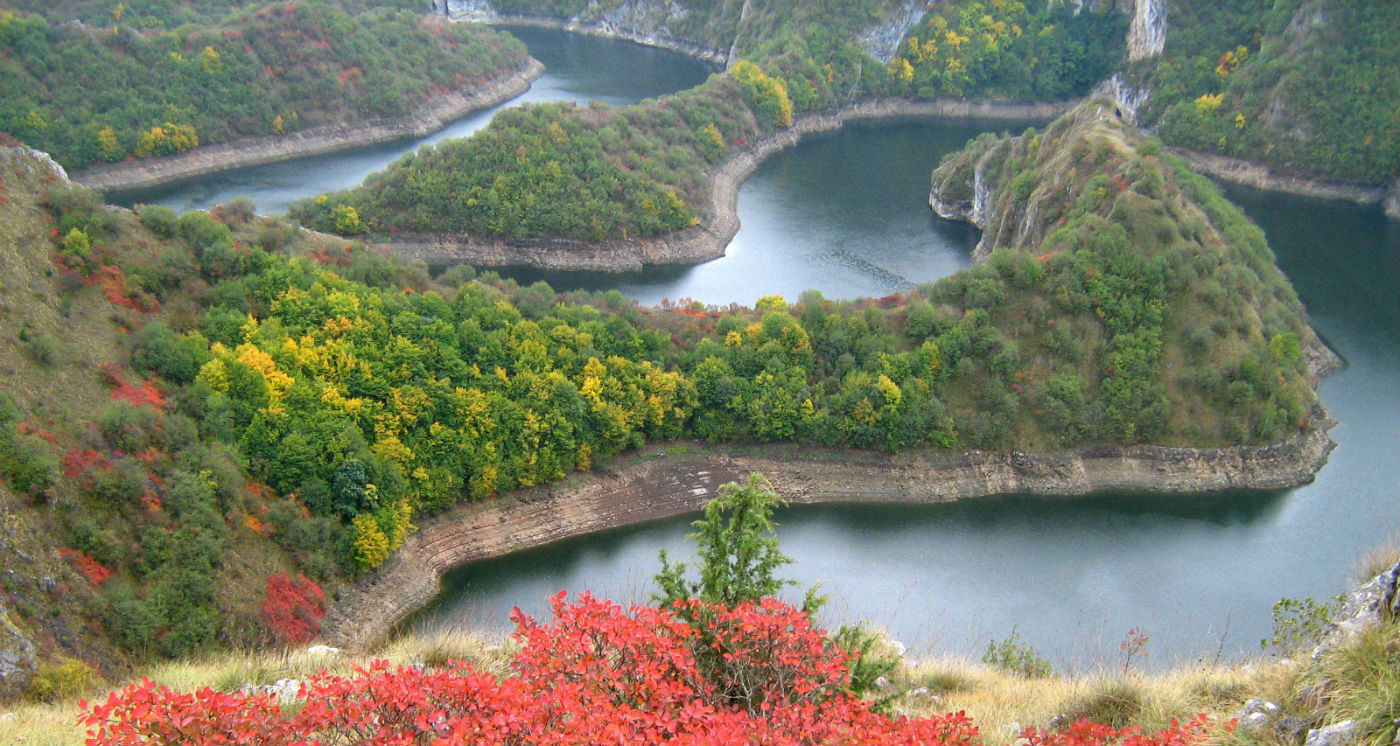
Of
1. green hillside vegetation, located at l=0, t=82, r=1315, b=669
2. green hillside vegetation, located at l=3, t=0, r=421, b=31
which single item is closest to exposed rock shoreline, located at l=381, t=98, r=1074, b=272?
green hillside vegetation, located at l=0, t=82, r=1315, b=669

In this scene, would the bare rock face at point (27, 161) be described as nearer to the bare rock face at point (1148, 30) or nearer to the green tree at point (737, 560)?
the green tree at point (737, 560)

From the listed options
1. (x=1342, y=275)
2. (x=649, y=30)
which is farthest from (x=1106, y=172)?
(x=649, y=30)

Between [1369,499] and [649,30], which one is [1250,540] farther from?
[649,30]

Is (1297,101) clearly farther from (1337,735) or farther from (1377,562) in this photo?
(1337,735)

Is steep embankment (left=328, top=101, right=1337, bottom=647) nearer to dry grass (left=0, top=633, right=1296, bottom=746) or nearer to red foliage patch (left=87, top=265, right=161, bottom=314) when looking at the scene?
red foliage patch (left=87, top=265, right=161, bottom=314)

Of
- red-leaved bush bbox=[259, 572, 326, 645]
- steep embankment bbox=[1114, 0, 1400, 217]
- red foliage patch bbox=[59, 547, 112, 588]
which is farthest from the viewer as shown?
steep embankment bbox=[1114, 0, 1400, 217]
